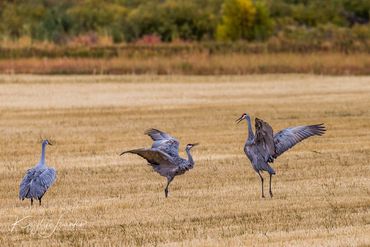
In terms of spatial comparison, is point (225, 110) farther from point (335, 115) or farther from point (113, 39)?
point (113, 39)

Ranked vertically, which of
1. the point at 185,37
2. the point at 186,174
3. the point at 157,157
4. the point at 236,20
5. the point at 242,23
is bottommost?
the point at 185,37

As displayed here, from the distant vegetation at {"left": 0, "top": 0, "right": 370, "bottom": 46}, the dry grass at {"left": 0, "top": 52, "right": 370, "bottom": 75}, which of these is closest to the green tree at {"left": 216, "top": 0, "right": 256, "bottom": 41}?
the distant vegetation at {"left": 0, "top": 0, "right": 370, "bottom": 46}

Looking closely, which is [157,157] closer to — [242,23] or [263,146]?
[263,146]

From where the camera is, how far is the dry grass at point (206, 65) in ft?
156

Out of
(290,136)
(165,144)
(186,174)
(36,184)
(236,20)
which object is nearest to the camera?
(36,184)

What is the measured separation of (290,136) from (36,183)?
3699 millimetres

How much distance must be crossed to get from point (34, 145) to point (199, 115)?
24.8 feet

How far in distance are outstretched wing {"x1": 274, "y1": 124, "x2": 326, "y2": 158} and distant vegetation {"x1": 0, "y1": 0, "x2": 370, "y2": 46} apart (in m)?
40.8

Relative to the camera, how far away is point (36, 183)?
14203mm

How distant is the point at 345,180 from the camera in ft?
53.7

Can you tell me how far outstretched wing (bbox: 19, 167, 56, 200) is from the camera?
46.3ft

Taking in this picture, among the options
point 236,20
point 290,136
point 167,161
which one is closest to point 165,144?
point 167,161

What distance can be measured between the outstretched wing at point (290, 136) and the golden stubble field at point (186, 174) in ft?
2.15

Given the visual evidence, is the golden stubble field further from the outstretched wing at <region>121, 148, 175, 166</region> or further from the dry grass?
the dry grass
